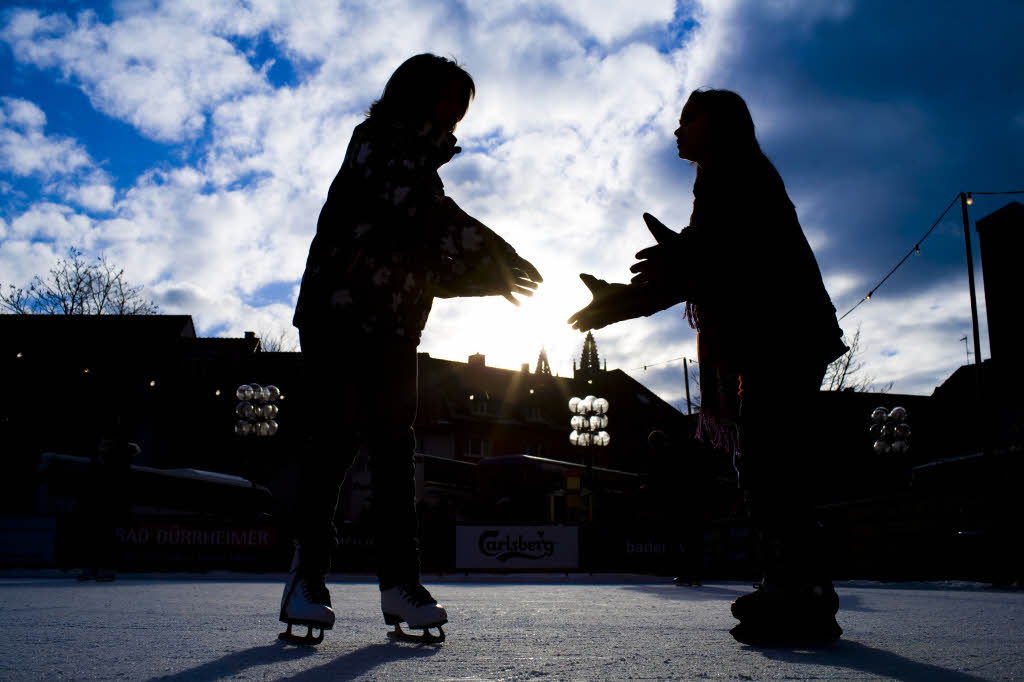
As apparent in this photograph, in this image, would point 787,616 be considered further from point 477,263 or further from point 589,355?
point 589,355

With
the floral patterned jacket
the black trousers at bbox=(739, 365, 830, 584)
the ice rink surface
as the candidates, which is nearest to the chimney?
the ice rink surface

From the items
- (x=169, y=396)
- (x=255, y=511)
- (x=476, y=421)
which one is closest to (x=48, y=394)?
(x=169, y=396)

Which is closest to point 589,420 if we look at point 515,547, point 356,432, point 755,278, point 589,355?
point 515,547

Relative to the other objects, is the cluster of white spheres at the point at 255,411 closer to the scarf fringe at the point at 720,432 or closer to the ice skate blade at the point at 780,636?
the scarf fringe at the point at 720,432

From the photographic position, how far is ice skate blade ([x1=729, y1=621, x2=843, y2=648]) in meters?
2.27

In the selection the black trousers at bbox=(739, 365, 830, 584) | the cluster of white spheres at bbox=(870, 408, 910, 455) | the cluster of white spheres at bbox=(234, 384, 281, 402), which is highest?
the cluster of white spheres at bbox=(234, 384, 281, 402)

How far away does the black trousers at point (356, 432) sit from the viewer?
8.57 ft

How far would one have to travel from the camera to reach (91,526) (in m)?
9.50

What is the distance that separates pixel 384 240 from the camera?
268 centimetres

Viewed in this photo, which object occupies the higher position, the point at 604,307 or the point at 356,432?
the point at 604,307

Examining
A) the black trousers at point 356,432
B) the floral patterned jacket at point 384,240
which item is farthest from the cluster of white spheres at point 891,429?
the black trousers at point 356,432

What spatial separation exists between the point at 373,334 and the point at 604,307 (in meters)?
0.88

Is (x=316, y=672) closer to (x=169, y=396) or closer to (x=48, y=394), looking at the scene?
(x=48, y=394)

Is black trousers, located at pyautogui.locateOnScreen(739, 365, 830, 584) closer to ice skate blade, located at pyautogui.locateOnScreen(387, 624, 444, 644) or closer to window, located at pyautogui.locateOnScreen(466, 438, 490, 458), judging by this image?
ice skate blade, located at pyautogui.locateOnScreen(387, 624, 444, 644)
